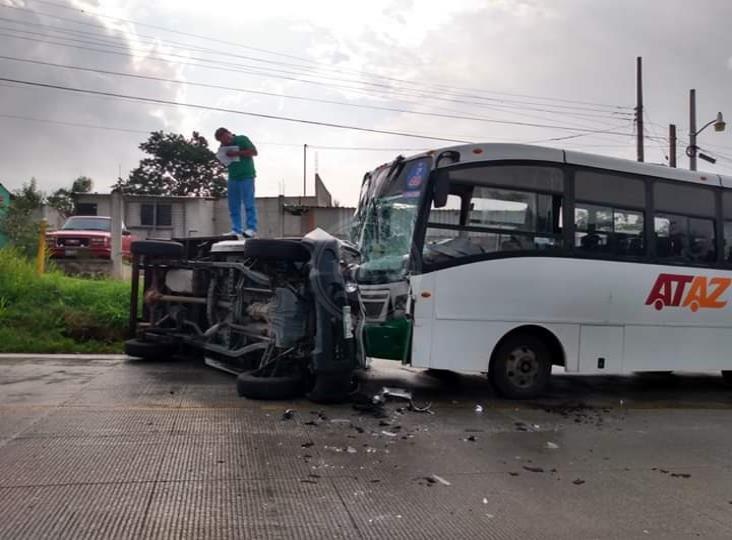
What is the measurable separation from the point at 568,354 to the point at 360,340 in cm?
281

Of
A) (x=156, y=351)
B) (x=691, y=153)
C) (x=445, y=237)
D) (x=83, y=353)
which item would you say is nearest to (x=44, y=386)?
(x=156, y=351)

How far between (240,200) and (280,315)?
12.5 ft

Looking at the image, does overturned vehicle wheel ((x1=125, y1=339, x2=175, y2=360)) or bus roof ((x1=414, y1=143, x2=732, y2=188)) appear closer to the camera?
bus roof ((x1=414, y1=143, x2=732, y2=188))

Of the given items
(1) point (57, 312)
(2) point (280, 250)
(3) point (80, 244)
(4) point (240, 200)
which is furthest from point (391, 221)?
(3) point (80, 244)

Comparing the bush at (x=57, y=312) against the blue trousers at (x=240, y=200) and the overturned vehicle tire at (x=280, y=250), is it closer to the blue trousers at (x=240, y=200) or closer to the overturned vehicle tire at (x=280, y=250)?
the blue trousers at (x=240, y=200)

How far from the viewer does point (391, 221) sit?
8.06 m

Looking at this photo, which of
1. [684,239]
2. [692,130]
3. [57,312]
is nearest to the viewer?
[684,239]

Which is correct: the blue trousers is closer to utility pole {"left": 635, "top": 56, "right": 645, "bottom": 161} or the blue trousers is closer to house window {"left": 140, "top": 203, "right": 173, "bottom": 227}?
utility pole {"left": 635, "top": 56, "right": 645, "bottom": 161}

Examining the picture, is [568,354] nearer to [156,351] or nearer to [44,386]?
[156,351]

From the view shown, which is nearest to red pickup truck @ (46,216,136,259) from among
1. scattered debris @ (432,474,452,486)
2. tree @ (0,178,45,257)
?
tree @ (0,178,45,257)

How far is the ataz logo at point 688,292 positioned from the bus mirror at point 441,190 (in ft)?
10.8

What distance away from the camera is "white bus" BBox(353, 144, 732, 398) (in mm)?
7613

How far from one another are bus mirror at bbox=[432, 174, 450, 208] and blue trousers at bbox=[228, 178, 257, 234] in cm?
378

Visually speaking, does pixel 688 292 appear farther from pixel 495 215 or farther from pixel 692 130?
pixel 692 130
